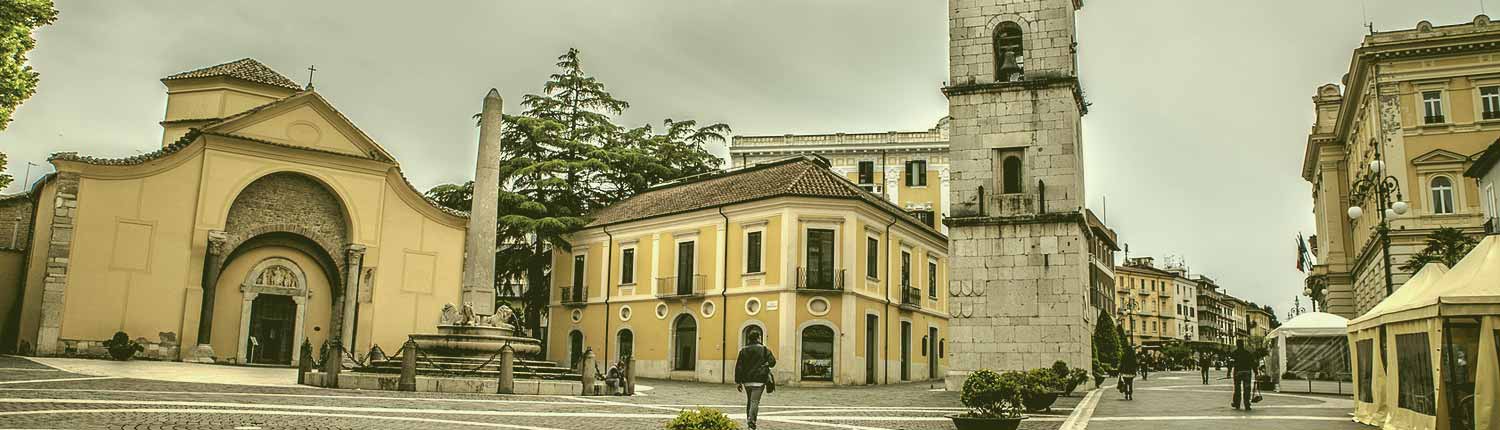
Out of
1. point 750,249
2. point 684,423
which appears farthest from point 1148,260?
point 684,423

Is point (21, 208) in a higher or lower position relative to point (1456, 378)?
higher

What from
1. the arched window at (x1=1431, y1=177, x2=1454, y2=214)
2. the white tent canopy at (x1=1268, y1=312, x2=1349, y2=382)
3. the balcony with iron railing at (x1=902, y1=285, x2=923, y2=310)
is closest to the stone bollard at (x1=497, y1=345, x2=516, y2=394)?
the balcony with iron railing at (x1=902, y1=285, x2=923, y2=310)

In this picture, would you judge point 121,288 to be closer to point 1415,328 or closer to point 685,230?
point 685,230

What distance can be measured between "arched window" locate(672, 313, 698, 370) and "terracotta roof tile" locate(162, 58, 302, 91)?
15.4m

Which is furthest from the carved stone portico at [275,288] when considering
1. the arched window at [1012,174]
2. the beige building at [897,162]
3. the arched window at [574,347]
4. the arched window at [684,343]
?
the beige building at [897,162]

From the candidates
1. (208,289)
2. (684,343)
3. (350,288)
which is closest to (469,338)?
(208,289)

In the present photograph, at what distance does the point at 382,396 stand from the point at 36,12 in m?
11.4

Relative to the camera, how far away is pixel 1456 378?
1128 centimetres

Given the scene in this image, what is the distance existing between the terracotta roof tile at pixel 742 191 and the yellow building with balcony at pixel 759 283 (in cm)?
9

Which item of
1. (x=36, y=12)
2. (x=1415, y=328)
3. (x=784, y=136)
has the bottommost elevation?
(x=1415, y=328)

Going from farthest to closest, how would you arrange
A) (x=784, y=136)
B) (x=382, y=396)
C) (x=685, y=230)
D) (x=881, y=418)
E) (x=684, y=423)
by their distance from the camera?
(x=784, y=136) < (x=685, y=230) < (x=382, y=396) < (x=881, y=418) < (x=684, y=423)

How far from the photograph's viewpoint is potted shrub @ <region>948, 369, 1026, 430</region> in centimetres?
1185

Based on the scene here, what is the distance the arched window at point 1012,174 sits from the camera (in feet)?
81.1

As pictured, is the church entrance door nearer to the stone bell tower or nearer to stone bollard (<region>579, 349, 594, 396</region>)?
stone bollard (<region>579, 349, 594, 396</region>)
